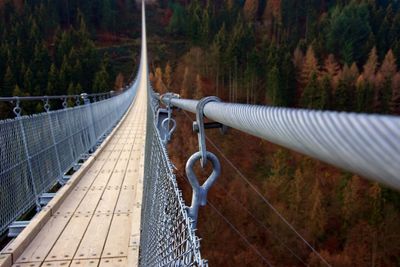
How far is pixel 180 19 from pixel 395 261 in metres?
59.8

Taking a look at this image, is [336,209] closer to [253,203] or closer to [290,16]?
[253,203]

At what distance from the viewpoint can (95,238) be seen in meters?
3.11

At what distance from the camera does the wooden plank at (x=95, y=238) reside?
2836 mm

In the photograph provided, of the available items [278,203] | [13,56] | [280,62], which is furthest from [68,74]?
[278,203]

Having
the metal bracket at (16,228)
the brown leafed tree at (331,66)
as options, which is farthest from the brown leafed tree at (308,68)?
the metal bracket at (16,228)

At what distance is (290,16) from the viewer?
66.2 m

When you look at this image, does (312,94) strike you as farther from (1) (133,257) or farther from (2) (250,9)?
(1) (133,257)

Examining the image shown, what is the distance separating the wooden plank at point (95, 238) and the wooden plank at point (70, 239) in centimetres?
4

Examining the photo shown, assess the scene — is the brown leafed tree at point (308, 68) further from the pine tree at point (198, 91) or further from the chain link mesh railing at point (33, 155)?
the chain link mesh railing at point (33, 155)

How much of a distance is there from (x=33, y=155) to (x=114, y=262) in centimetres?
140

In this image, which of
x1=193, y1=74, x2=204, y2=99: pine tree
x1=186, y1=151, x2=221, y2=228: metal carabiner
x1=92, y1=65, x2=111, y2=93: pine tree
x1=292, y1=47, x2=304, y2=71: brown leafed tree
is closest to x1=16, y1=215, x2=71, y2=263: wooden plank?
x1=186, y1=151, x2=221, y2=228: metal carabiner

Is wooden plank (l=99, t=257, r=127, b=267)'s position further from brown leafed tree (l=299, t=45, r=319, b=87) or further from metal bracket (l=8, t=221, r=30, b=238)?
brown leafed tree (l=299, t=45, r=319, b=87)

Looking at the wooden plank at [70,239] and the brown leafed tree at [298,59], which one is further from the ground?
the brown leafed tree at [298,59]

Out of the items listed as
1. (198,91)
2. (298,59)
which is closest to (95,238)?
(198,91)
